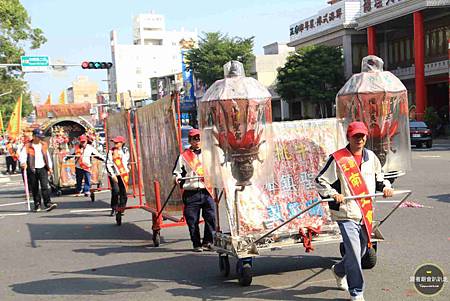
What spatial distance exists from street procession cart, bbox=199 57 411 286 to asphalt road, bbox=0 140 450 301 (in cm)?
40

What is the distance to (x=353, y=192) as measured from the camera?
226 inches

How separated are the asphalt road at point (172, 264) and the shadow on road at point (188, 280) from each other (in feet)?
0.04

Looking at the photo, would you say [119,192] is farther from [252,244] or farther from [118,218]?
[252,244]

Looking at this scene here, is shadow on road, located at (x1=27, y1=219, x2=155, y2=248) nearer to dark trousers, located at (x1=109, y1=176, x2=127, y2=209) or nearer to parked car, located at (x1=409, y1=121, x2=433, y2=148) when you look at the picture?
dark trousers, located at (x1=109, y1=176, x2=127, y2=209)

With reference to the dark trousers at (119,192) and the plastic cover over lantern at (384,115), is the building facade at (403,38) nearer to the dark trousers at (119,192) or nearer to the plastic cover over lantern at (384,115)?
the dark trousers at (119,192)

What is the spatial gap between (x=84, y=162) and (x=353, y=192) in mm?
11662

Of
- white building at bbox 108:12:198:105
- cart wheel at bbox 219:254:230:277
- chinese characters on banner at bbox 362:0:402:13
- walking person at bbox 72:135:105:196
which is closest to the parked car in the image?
chinese characters on banner at bbox 362:0:402:13

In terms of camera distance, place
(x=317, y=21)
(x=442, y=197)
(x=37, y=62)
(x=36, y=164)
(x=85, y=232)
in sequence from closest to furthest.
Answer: (x=85, y=232) < (x=442, y=197) < (x=36, y=164) < (x=37, y=62) < (x=317, y=21)

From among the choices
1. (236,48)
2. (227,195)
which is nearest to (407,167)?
(227,195)

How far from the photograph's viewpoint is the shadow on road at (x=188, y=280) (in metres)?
6.38

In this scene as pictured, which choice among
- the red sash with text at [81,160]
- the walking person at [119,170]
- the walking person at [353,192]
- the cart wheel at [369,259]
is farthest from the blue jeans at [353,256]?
the red sash with text at [81,160]

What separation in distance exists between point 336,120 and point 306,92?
4236 centimetres

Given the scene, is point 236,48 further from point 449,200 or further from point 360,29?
point 449,200

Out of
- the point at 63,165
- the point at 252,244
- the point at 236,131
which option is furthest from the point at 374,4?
the point at 252,244
